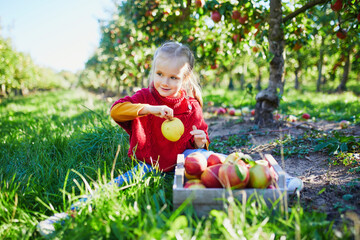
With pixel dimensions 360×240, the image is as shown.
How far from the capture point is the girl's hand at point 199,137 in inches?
86.2

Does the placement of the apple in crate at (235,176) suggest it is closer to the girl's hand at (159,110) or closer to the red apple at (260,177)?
the red apple at (260,177)

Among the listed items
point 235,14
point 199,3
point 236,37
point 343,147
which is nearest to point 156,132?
point 343,147

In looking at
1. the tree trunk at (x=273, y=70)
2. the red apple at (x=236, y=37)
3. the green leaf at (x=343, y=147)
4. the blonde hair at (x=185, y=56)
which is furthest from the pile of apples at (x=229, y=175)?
the red apple at (x=236, y=37)

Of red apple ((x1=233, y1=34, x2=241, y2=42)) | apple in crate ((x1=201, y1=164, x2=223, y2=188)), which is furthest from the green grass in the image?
red apple ((x1=233, y1=34, x2=241, y2=42))

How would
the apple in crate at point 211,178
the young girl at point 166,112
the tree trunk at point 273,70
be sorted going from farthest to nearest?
the tree trunk at point 273,70 → the young girl at point 166,112 → the apple in crate at point 211,178

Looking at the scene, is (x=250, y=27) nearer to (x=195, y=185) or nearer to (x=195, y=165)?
(x=195, y=165)

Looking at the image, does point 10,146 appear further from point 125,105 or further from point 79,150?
point 125,105

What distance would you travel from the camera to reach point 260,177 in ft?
4.76

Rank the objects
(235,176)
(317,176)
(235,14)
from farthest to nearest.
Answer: (235,14), (317,176), (235,176)

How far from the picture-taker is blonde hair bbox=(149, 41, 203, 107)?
2125 mm

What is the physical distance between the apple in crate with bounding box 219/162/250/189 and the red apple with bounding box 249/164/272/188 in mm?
50

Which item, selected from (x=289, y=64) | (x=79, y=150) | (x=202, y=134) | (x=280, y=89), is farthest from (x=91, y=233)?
(x=289, y=64)

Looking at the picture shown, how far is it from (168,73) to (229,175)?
101 cm

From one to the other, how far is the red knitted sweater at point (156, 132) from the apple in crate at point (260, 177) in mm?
796
